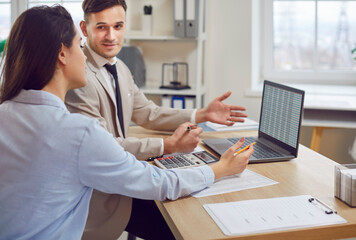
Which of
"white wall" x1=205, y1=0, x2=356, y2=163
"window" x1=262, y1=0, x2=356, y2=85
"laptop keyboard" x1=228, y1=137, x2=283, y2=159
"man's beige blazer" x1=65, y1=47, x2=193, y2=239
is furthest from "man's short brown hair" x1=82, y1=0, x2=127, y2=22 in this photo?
"window" x1=262, y1=0, x2=356, y2=85

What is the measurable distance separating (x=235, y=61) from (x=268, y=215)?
2379 millimetres

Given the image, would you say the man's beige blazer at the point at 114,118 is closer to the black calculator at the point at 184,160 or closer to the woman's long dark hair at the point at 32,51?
the black calculator at the point at 184,160

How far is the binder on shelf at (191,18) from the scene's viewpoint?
3.04 meters

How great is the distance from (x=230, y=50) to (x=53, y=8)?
2353 mm

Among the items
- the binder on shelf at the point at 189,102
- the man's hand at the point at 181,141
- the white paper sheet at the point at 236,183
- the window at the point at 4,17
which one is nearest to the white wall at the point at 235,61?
the binder on shelf at the point at 189,102

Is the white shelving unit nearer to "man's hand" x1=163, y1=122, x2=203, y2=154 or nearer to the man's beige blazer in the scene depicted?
the man's beige blazer

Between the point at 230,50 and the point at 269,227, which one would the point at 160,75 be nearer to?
the point at 230,50

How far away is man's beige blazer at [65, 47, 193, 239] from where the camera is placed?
1.52 metres

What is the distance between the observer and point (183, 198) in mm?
1216

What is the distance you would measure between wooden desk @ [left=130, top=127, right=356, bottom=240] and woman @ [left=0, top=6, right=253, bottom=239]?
12 centimetres

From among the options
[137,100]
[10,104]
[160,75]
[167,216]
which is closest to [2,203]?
[10,104]

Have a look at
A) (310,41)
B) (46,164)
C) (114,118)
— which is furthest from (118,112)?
(310,41)

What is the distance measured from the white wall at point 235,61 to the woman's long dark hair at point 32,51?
7.70 feet

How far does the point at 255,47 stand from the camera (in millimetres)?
3438
